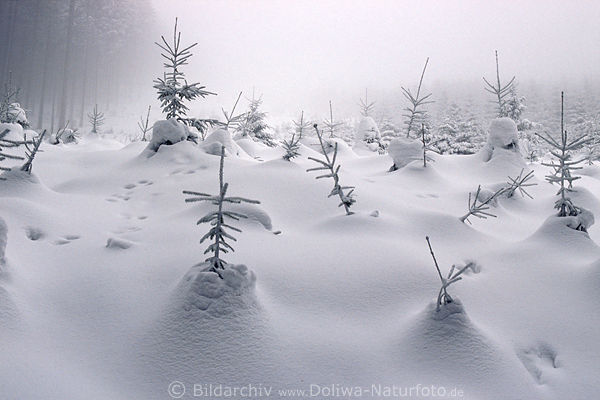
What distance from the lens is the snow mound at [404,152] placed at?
8.11 m

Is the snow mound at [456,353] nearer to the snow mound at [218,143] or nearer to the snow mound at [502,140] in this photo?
the snow mound at [218,143]

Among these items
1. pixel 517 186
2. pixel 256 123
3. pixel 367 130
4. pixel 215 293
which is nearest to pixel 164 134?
pixel 215 293

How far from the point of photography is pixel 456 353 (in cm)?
258

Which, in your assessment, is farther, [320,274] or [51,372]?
[320,274]

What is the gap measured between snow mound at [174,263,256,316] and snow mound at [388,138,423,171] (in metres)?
6.01

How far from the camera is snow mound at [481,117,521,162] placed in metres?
8.92

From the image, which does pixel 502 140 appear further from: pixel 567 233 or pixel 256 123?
pixel 256 123

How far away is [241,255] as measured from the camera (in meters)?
3.63

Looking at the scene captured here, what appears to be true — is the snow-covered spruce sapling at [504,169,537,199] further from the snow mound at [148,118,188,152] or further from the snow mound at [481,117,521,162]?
the snow mound at [148,118,188,152]

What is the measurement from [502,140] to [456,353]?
25.5 ft

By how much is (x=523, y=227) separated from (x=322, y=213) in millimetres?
3054

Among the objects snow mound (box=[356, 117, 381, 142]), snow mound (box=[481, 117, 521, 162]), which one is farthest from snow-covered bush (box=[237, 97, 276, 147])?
snow mound (box=[481, 117, 521, 162])

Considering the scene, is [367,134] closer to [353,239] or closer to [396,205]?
[396,205]

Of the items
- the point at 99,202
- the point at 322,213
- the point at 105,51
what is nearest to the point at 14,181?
the point at 99,202
